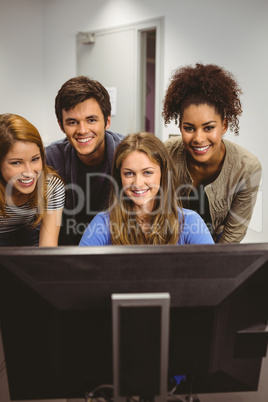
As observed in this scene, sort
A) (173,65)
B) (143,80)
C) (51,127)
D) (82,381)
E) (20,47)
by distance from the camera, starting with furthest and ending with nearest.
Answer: (51,127) < (20,47) < (143,80) < (173,65) < (82,381)

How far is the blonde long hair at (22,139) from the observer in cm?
136

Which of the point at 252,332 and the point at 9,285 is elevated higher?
the point at 9,285

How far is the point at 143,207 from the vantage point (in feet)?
4.54

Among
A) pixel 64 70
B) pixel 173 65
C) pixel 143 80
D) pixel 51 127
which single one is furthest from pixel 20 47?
pixel 173 65

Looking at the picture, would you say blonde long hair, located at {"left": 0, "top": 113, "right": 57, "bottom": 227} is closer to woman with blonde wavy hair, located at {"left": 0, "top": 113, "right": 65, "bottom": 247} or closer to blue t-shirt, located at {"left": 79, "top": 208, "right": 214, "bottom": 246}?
woman with blonde wavy hair, located at {"left": 0, "top": 113, "right": 65, "bottom": 247}

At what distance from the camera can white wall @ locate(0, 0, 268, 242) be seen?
2.66m

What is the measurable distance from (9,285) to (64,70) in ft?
11.9

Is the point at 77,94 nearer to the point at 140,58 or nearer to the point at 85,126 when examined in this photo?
the point at 85,126

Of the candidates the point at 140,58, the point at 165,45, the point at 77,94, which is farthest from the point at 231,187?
the point at 140,58

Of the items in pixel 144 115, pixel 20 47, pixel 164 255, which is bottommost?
pixel 164 255

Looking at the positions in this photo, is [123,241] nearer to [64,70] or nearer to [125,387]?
[125,387]

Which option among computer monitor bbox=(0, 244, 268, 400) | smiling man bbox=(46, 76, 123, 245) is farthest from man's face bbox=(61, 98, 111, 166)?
computer monitor bbox=(0, 244, 268, 400)

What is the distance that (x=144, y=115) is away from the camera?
3.40m

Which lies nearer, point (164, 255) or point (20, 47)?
point (164, 255)
